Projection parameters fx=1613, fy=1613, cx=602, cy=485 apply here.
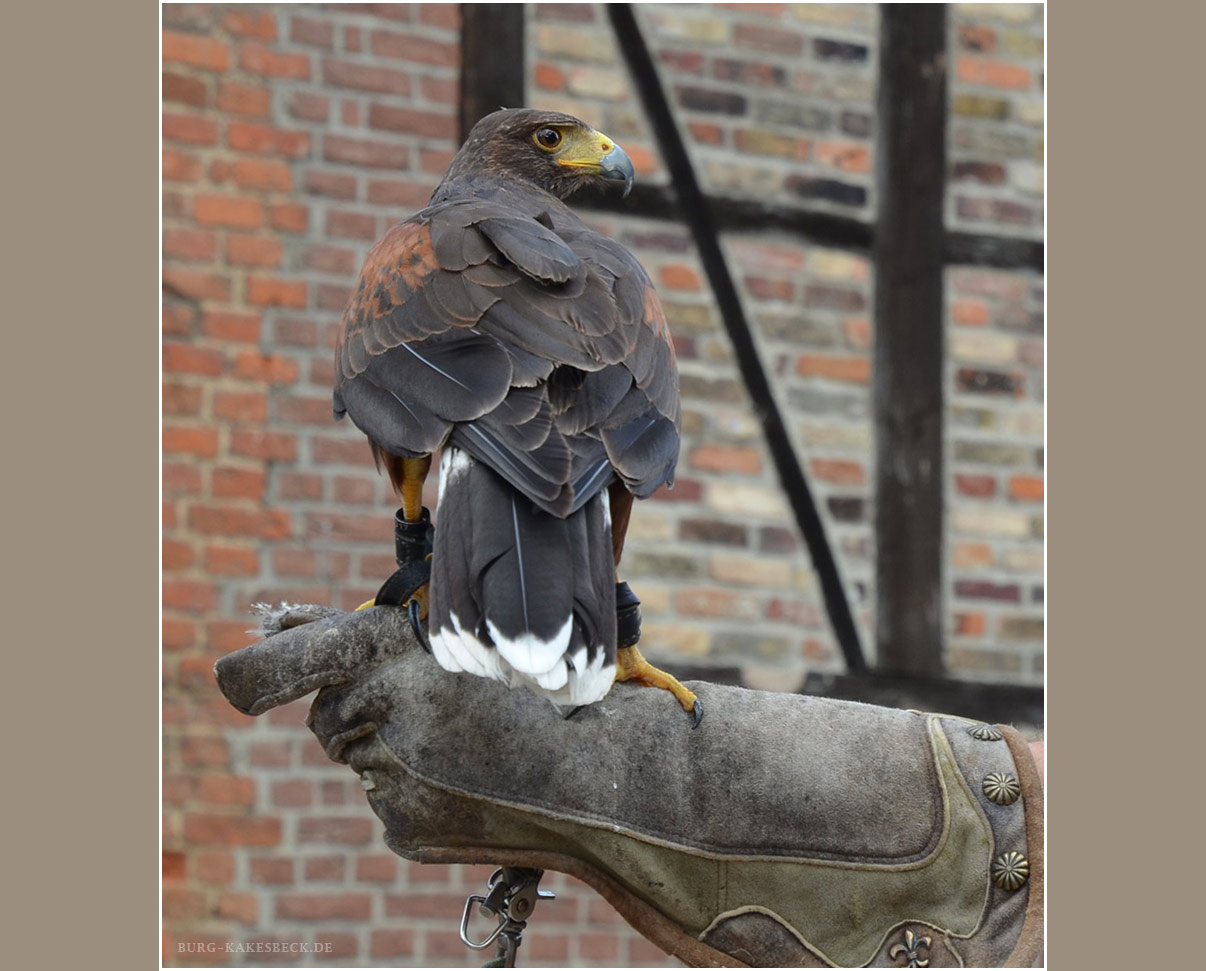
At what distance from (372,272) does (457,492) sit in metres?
0.78

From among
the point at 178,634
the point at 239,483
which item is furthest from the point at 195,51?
the point at 178,634

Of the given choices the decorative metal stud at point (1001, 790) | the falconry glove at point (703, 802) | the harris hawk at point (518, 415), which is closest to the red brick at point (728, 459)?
the harris hawk at point (518, 415)

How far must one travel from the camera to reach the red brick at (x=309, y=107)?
5.36 meters

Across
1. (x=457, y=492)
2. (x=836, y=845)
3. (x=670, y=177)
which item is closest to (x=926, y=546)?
(x=670, y=177)

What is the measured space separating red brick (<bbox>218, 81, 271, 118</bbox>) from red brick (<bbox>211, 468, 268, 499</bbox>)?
3.88 ft

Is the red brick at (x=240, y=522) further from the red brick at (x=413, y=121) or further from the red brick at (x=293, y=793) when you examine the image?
the red brick at (x=413, y=121)

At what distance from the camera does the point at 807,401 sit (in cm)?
583

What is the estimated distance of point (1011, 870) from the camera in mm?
3139

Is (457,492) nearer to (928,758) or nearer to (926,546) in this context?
(928,758)

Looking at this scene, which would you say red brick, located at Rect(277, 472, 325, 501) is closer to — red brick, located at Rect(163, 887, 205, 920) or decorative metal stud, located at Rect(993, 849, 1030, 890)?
red brick, located at Rect(163, 887, 205, 920)

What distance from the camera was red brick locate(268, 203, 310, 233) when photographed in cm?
532

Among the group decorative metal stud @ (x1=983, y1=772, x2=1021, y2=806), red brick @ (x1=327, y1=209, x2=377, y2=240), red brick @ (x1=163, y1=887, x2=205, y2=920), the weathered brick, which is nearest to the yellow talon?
decorative metal stud @ (x1=983, y1=772, x2=1021, y2=806)

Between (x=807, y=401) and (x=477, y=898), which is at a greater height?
(x=807, y=401)

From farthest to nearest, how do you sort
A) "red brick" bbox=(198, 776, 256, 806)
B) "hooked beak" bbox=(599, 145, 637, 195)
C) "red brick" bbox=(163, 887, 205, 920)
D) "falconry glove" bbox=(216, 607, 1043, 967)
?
1. "red brick" bbox=(198, 776, 256, 806)
2. "red brick" bbox=(163, 887, 205, 920)
3. "hooked beak" bbox=(599, 145, 637, 195)
4. "falconry glove" bbox=(216, 607, 1043, 967)
